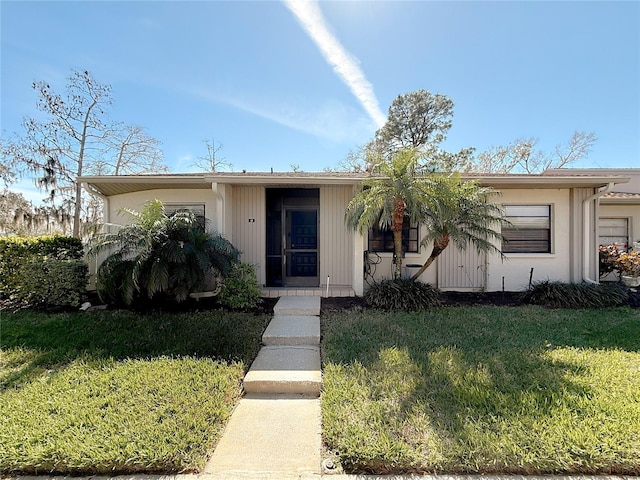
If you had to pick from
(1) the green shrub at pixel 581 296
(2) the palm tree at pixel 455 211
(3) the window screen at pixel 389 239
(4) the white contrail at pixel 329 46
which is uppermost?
(4) the white contrail at pixel 329 46

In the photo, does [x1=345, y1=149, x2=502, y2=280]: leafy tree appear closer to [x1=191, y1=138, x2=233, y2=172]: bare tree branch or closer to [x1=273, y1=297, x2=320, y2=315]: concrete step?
[x1=273, y1=297, x2=320, y2=315]: concrete step

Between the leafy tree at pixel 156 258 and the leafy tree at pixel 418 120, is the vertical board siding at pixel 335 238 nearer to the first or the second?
the leafy tree at pixel 156 258

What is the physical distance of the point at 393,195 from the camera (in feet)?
19.7

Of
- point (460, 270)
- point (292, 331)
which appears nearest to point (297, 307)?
point (292, 331)

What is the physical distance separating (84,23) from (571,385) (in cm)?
1262

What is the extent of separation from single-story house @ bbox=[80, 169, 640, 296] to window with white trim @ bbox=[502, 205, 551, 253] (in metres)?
0.03

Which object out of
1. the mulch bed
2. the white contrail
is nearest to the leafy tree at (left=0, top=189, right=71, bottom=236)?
the white contrail

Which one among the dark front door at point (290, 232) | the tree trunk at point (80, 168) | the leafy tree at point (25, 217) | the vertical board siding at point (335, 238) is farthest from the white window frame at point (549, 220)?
the leafy tree at point (25, 217)

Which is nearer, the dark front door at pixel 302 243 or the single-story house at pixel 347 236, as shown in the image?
the single-story house at pixel 347 236

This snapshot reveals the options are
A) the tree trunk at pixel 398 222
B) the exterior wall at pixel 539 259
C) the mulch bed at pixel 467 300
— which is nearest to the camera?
the tree trunk at pixel 398 222

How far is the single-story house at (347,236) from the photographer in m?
7.67

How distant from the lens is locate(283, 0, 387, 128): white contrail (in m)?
7.87

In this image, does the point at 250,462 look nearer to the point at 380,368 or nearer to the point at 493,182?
the point at 380,368

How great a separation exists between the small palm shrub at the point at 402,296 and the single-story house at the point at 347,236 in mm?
953
